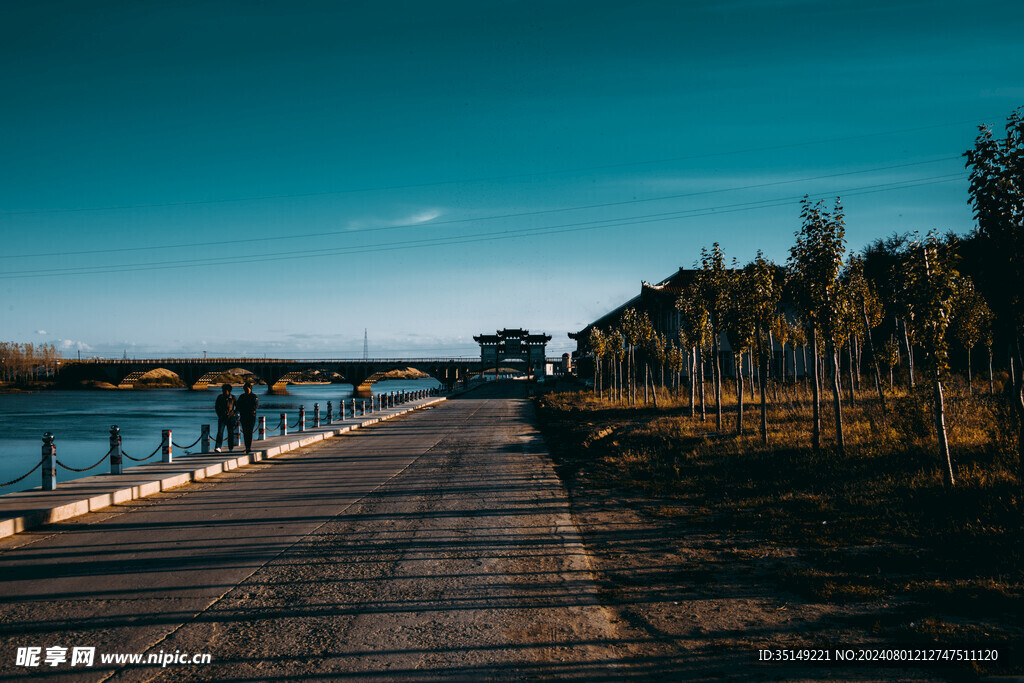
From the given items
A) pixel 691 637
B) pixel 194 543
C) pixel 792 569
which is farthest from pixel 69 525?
pixel 792 569

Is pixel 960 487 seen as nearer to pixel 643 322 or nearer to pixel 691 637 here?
pixel 691 637

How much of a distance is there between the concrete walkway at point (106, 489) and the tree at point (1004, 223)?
1363cm

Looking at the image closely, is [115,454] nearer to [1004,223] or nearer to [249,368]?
[1004,223]

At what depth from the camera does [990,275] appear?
838 cm

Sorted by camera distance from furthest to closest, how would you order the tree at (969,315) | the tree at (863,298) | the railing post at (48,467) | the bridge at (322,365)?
the bridge at (322,365) → the tree at (969,315) → the tree at (863,298) → the railing post at (48,467)

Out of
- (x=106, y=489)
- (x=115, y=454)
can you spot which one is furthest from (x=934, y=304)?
(x=115, y=454)

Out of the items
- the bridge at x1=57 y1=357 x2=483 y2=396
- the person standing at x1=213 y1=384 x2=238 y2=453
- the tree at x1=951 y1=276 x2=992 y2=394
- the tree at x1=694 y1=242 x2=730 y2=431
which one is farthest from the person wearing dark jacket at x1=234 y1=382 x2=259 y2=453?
the bridge at x1=57 y1=357 x2=483 y2=396

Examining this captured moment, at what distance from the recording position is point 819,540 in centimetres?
766

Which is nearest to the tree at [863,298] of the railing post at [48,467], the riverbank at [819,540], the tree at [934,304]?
the riverbank at [819,540]

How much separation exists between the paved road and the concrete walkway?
1.26 feet

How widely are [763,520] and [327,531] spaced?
240 inches

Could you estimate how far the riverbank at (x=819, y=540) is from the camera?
516 cm

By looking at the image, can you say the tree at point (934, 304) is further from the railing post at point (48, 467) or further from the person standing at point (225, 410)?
the person standing at point (225, 410)

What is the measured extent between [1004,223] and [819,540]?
4.79m
